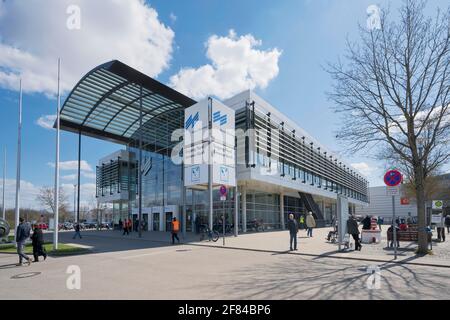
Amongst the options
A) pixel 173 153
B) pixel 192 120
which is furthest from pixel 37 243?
pixel 173 153

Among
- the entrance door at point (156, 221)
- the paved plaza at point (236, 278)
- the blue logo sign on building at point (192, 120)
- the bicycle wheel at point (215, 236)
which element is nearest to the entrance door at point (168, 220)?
the entrance door at point (156, 221)

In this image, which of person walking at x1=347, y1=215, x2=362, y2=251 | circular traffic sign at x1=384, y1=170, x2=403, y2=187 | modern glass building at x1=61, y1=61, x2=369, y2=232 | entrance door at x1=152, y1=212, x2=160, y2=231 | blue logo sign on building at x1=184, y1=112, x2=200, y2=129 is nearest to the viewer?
circular traffic sign at x1=384, y1=170, x2=403, y2=187

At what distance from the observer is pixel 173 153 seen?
3434 centimetres

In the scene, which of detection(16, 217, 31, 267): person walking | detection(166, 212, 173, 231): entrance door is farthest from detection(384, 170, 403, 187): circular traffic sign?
detection(166, 212, 173, 231): entrance door

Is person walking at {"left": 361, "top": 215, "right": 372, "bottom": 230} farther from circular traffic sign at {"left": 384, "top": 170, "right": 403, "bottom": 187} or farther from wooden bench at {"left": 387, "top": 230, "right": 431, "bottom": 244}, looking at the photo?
circular traffic sign at {"left": 384, "top": 170, "right": 403, "bottom": 187}

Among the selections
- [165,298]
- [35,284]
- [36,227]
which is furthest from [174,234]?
[165,298]

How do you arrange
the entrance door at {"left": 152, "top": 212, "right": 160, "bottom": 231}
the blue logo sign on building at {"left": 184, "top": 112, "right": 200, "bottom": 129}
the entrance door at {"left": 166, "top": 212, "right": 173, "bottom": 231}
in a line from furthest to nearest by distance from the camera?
the entrance door at {"left": 152, "top": 212, "right": 160, "bottom": 231} < the entrance door at {"left": 166, "top": 212, "right": 173, "bottom": 231} < the blue logo sign on building at {"left": 184, "top": 112, "right": 200, "bottom": 129}

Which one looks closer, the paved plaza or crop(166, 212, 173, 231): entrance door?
the paved plaza

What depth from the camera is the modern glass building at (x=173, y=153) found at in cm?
2775

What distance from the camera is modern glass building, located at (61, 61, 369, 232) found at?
91.0 ft

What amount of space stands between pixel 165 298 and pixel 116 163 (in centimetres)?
4233

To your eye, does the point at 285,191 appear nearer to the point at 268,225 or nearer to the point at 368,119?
the point at 268,225

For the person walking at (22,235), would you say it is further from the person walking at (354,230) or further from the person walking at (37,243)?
the person walking at (354,230)
